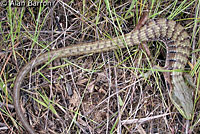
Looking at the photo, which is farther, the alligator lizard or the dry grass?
the dry grass

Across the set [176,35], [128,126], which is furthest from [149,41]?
[128,126]

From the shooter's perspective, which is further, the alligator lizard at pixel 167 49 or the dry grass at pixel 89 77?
the dry grass at pixel 89 77

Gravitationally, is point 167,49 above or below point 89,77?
above
